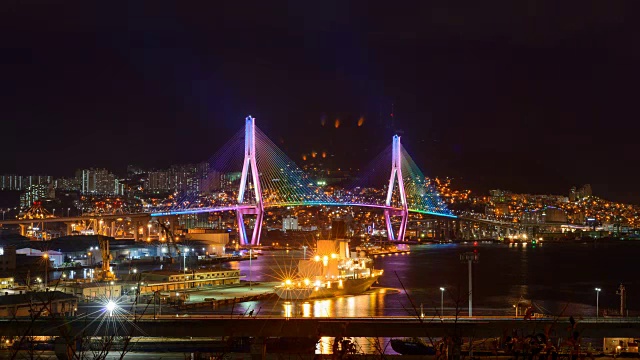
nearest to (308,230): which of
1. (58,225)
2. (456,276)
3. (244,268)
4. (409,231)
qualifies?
(409,231)

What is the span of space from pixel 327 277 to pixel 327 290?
0.49m

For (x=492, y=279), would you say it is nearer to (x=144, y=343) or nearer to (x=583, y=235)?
(x=144, y=343)

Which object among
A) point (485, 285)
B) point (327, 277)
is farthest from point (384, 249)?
point (327, 277)

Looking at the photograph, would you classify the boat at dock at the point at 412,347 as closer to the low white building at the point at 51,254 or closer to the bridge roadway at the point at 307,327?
the bridge roadway at the point at 307,327

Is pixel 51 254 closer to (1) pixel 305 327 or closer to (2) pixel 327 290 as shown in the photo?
(2) pixel 327 290

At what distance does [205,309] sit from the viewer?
517 inches

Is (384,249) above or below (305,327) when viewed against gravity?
below

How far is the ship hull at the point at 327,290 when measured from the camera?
15.0 meters

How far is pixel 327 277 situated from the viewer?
644 inches

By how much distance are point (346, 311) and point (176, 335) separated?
6.87 meters

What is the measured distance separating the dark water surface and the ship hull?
9.5 inches

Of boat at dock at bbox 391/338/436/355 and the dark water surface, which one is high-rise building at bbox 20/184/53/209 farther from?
boat at dock at bbox 391/338/436/355

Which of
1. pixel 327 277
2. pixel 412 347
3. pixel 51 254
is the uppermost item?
pixel 51 254

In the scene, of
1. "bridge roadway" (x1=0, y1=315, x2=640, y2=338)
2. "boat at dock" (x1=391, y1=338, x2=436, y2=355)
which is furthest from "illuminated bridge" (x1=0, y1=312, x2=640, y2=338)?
"boat at dock" (x1=391, y1=338, x2=436, y2=355)
